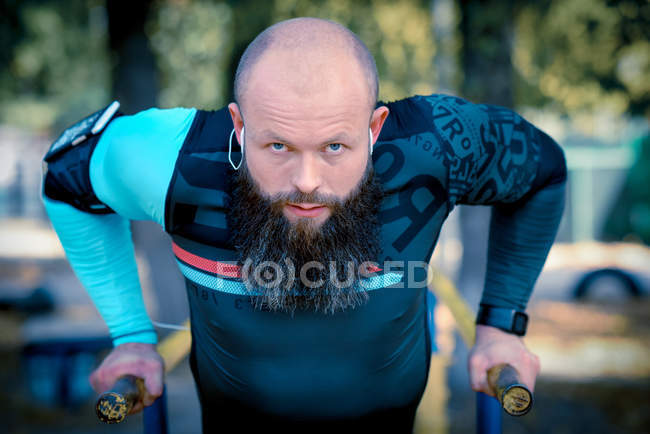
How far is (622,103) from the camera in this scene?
7652 mm

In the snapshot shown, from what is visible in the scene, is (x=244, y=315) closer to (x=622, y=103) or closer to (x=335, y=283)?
(x=335, y=283)

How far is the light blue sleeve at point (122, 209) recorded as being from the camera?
5.72ft

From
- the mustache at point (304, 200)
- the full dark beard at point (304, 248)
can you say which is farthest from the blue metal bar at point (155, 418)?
the mustache at point (304, 200)

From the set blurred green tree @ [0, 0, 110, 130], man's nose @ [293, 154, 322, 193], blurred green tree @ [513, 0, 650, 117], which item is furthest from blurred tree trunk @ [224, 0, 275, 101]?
man's nose @ [293, 154, 322, 193]

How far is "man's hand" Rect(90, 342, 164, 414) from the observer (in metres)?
1.84

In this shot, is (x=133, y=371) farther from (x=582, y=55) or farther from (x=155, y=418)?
(x=582, y=55)

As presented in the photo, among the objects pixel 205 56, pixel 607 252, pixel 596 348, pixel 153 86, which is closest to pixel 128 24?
pixel 153 86

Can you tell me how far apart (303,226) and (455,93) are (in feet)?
17.5

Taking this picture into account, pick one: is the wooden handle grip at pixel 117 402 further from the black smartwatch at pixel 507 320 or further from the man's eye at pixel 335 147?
the black smartwatch at pixel 507 320

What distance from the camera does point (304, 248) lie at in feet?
5.31

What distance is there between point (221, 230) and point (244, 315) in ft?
0.84

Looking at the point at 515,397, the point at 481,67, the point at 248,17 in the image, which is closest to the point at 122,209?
the point at 515,397

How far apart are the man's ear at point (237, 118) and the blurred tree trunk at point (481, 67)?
142 inches

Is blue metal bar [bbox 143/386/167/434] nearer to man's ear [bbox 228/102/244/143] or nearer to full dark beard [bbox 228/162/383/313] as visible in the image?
full dark beard [bbox 228/162/383/313]
